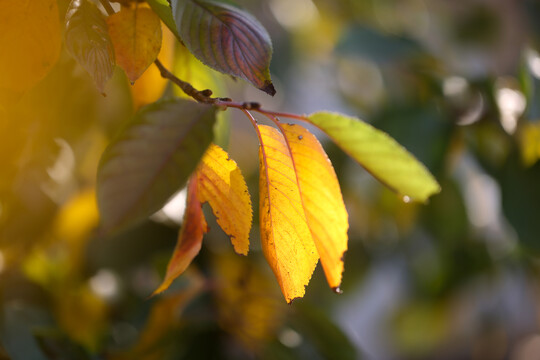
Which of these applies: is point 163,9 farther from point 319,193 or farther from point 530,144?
point 530,144

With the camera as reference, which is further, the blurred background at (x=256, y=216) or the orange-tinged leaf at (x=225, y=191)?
the blurred background at (x=256, y=216)

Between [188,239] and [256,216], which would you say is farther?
[256,216]

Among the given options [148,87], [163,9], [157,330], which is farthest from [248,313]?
[163,9]

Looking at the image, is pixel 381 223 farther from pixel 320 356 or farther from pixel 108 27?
pixel 108 27

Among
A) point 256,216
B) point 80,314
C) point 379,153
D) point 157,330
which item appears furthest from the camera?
point 256,216

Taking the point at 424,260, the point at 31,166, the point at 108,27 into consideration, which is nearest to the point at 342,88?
the point at 424,260

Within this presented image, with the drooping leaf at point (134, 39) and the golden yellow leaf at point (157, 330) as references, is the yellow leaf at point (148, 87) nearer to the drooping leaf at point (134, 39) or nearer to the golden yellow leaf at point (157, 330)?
the drooping leaf at point (134, 39)

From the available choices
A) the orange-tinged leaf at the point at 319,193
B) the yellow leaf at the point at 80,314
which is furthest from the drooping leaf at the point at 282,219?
the yellow leaf at the point at 80,314
